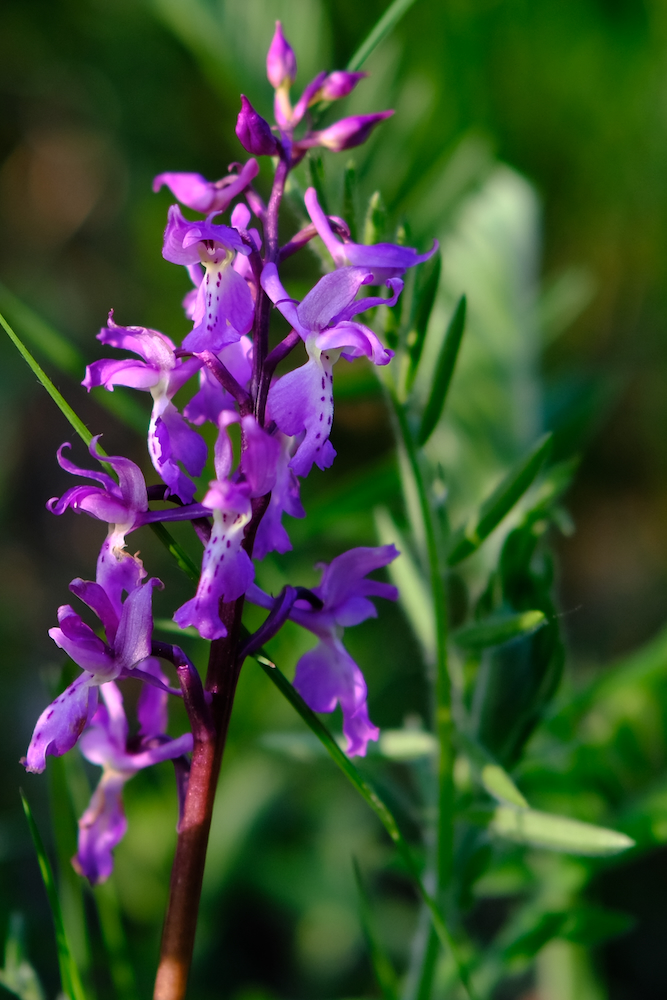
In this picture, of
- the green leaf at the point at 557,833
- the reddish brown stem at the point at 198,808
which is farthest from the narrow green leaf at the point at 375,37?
the green leaf at the point at 557,833

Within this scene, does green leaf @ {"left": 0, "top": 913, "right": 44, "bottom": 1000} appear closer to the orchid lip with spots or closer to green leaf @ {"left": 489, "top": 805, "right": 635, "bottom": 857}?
the orchid lip with spots

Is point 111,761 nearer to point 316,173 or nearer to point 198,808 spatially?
point 198,808

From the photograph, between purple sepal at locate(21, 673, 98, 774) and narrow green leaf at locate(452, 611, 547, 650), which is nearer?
purple sepal at locate(21, 673, 98, 774)

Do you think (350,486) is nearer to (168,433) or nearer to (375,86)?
(168,433)

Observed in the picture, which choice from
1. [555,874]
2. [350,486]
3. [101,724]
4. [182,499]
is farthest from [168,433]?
[555,874]

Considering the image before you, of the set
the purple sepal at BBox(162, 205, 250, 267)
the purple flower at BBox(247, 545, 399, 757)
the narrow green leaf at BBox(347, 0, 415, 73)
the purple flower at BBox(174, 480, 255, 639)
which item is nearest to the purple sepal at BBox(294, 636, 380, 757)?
the purple flower at BBox(247, 545, 399, 757)

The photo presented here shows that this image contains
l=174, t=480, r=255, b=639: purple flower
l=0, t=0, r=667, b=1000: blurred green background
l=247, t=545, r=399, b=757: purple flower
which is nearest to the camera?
l=174, t=480, r=255, b=639: purple flower

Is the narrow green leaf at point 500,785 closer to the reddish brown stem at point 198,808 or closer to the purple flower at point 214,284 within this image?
the reddish brown stem at point 198,808
